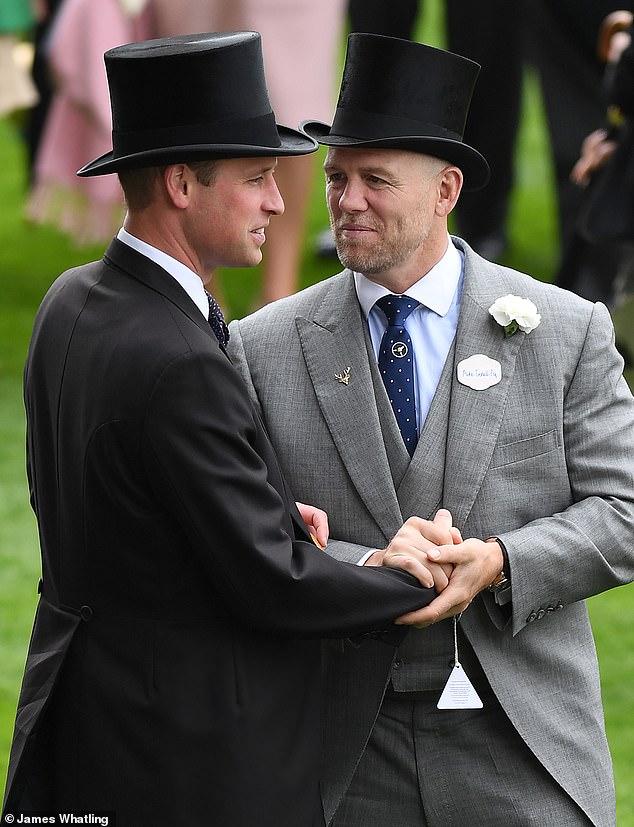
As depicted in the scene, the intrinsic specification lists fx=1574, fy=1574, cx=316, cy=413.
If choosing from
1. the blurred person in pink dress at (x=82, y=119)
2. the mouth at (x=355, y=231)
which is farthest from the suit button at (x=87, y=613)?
the blurred person in pink dress at (x=82, y=119)

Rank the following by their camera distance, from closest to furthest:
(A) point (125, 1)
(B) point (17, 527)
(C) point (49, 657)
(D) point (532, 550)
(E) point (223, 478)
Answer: (E) point (223, 478) → (C) point (49, 657) → (D) point (532, 550) → (B) point (17, 527) → (A) point (125, 1)

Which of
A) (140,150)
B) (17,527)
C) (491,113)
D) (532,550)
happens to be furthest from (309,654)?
(491,113)

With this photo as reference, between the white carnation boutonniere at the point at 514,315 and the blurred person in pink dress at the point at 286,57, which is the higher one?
the white carnation boutonniere at the point at 514,315

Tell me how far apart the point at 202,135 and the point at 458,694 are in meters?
1.24

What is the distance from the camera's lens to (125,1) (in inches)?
276

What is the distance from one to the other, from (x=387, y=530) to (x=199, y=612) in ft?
1.80

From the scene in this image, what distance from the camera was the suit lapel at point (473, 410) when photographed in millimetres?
3227

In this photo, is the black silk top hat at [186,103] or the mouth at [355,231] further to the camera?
the mouth at [355,231]

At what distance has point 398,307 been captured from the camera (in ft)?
11.1

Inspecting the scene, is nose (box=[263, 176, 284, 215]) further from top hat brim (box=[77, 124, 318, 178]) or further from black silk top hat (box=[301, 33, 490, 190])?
black silk top hat (box=[301, 33, 490, 190])

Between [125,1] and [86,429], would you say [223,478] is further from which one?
[125,1]

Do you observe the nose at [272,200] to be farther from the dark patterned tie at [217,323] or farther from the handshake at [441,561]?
the handshake at [441,561]

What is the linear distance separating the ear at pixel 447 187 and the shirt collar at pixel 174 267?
0.73 m

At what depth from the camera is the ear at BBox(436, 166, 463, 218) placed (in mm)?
3465
